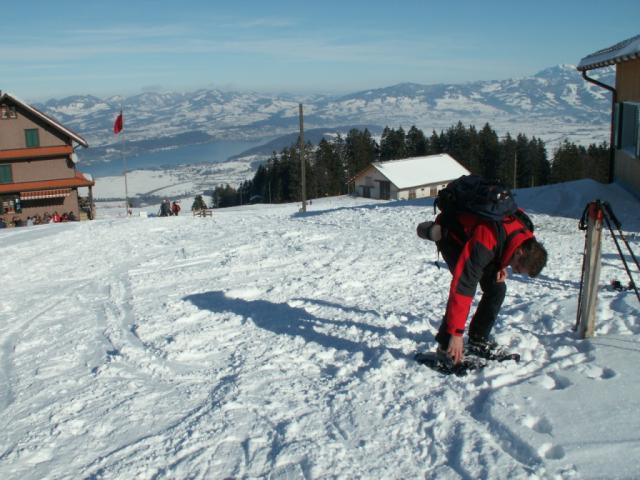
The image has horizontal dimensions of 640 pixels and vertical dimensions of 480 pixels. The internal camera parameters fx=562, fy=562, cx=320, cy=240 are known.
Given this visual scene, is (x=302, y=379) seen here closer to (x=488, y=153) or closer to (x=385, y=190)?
(x=385, y=190)

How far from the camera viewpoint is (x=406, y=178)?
187 feet

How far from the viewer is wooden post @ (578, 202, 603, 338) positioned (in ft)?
16.3

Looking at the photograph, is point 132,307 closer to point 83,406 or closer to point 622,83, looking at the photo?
point 83,406

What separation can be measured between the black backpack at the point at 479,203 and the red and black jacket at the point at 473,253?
4cm

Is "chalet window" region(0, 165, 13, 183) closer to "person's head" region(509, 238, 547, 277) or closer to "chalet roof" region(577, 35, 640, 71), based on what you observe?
"chalet roof" region(577, 35, 640, 71)

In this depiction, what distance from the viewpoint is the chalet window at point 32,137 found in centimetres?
3378

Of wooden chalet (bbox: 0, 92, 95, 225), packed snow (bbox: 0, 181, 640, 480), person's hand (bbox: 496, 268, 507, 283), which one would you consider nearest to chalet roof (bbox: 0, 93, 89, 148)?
wooden chalet (bbox: 0, 92, 95, 225)

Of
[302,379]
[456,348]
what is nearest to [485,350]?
[456,348]

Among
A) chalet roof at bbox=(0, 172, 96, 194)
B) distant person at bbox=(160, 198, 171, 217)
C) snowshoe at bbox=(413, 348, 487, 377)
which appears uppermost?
snowshoe at bbox=(413, 348, 487, 377)

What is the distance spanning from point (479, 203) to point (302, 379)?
2144mm

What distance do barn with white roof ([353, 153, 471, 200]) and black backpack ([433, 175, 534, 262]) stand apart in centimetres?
5041

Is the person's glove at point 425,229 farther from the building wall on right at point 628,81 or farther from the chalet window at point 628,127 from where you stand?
the building wall on right at point 628,81

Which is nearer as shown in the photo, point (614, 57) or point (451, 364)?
point (451, 364)

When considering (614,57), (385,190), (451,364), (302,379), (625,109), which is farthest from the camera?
(385,190)
